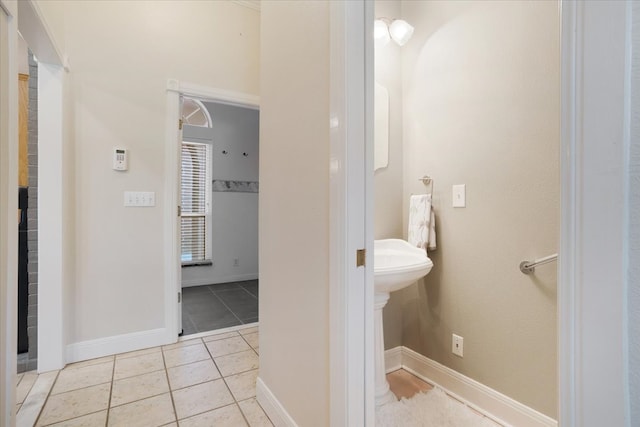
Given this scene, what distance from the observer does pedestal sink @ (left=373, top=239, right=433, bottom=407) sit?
4.78ft

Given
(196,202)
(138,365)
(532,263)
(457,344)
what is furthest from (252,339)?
(196,202)

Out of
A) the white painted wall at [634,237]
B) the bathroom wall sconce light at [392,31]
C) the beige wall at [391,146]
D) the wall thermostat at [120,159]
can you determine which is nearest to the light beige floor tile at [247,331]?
the beige wall at [391,146]

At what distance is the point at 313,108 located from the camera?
1213mm

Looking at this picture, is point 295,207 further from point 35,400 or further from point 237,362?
point 35,400

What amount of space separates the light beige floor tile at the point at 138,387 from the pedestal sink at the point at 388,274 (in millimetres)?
1294

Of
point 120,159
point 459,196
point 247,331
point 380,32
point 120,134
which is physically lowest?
point 247,331

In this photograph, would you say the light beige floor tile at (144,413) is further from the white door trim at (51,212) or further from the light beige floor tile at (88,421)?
the white door trim at (51,212)

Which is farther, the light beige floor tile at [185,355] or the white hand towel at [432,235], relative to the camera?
the light beige floor tile at [185,355]

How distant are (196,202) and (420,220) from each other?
12.0 ft

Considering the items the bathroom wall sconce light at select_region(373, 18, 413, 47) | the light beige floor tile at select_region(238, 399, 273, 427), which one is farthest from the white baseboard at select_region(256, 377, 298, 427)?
the bathroom wall sconce light at select_region(373, 18, 413, 47)

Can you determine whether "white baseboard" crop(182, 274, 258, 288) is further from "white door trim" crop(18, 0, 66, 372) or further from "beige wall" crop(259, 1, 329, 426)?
"beige wall" crop(259, 1, 329, 426)

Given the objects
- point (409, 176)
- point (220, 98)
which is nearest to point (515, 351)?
point (409, 176)

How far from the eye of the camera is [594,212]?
41 cm

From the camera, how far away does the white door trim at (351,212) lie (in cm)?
102
